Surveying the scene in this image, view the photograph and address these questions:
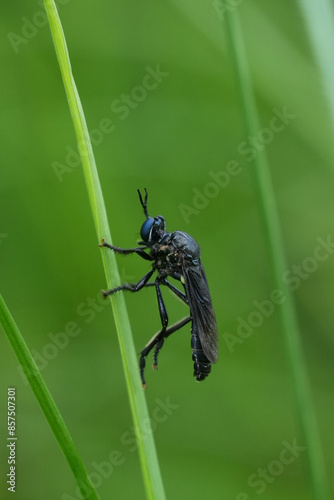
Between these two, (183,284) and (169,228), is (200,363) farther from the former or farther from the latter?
(169,228)

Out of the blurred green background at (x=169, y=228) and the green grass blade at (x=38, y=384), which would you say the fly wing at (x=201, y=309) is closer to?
the blurred green background at (x=169, y=228)

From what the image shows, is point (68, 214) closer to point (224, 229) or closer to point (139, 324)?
point (139, 324)

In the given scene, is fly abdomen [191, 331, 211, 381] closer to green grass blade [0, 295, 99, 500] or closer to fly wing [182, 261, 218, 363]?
fly wing [182, 261, 218, 363]

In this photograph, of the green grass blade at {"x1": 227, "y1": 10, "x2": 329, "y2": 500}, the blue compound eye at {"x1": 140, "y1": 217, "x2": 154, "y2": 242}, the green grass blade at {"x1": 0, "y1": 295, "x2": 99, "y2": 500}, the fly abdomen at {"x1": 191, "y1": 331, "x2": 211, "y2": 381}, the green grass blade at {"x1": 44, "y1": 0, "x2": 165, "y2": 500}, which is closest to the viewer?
the green grass blade at {"x1": 0, "y1": 295, "x2": 99, "y2": 500}

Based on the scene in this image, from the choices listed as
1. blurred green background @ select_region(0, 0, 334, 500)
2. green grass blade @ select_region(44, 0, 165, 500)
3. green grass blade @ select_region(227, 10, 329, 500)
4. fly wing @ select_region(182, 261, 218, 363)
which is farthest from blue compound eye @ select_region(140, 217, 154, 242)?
green grass blade @ select_region(44, 0, 165, 500)

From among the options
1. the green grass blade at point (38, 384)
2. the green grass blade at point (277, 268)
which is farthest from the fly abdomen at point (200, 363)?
the green grass blade at point (38, 384)

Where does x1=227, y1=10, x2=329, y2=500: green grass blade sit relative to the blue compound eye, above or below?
below
